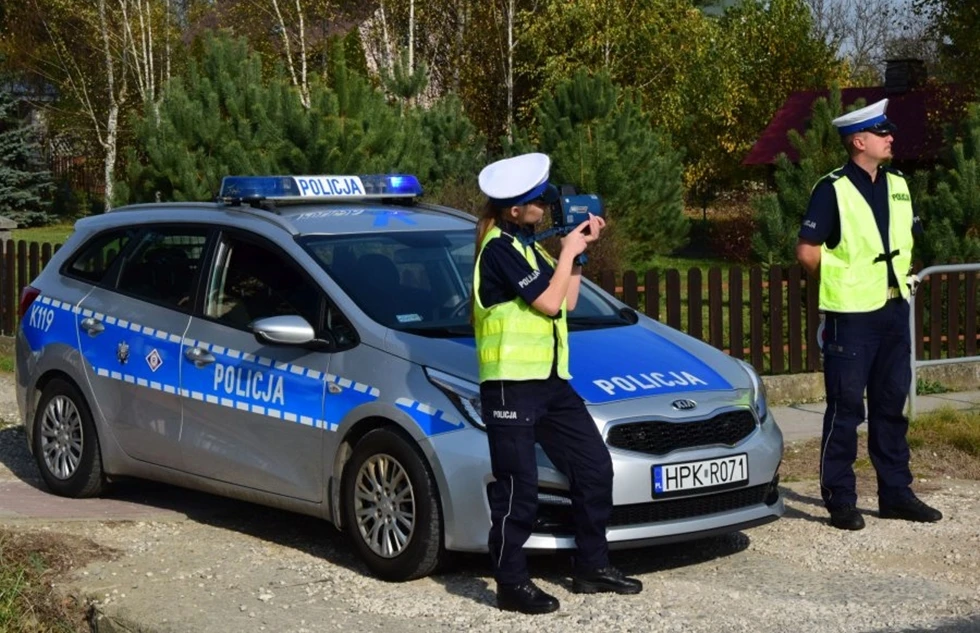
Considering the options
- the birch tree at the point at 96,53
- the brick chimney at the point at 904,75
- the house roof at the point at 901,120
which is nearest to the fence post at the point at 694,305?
the house roof at the point at 901,120

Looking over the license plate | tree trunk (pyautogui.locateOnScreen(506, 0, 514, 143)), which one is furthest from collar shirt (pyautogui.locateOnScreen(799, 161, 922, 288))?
tree trunk (pyautogui.locateOnScreen(506, 0, 514, 143))

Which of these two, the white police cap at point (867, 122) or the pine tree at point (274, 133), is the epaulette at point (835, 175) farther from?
the pine tree at point (274, 133)

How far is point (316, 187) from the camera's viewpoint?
7672mm

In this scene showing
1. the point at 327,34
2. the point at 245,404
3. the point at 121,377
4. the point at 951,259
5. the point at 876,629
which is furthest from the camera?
the point at 327,34

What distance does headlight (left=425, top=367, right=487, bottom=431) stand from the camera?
600 centimetres

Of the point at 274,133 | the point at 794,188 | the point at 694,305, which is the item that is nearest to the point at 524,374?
the point at 694,305

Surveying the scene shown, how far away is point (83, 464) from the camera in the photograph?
7.83 m

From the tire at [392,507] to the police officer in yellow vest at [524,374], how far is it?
1.33 ft

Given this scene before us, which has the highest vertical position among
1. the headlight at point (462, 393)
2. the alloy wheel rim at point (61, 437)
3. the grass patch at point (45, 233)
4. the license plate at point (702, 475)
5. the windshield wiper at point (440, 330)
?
the windshield wiper at point (440, 330)

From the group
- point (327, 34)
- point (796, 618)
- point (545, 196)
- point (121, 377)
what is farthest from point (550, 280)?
point (327, 34)

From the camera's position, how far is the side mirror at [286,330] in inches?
255

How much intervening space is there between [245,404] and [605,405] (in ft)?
5.77

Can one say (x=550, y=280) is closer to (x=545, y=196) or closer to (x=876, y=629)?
(x=545, y=196)

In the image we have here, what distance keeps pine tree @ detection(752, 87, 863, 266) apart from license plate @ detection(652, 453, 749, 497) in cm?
939
